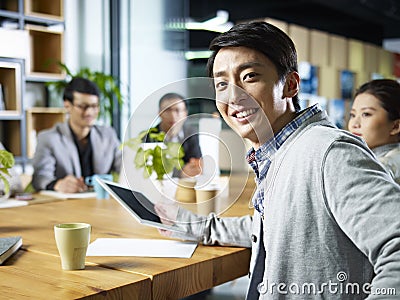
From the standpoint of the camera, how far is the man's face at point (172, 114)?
166 centimetres

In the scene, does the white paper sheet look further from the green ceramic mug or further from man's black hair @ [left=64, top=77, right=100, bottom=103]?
man's black hair @ [left=64, top=77, right=100, bottom=103]

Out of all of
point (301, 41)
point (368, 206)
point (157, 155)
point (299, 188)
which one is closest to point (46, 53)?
point (301, 41)

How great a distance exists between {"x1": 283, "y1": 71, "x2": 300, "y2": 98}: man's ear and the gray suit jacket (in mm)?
1799

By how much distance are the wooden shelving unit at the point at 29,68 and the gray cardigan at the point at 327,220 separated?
363 centimetres

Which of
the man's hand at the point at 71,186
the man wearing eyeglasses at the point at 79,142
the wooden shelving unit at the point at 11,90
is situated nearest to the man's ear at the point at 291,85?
the man's hand at the point at 71,186

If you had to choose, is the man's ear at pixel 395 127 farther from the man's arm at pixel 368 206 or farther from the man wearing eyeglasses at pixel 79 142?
the man wearing eyeglasses at pixel 79 142

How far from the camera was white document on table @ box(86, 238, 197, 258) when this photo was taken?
1.44m

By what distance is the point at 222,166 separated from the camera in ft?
5.35

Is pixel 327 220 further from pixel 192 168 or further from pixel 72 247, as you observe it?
pixel 192 168

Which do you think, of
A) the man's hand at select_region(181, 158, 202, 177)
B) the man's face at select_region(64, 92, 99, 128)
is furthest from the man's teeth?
the man's face at select_region(64, 92, 99, 128)

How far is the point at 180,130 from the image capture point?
192cm

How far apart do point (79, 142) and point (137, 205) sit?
201cm

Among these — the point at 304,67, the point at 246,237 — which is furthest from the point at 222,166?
the point at 304,67

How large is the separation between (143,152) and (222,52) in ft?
2.26
